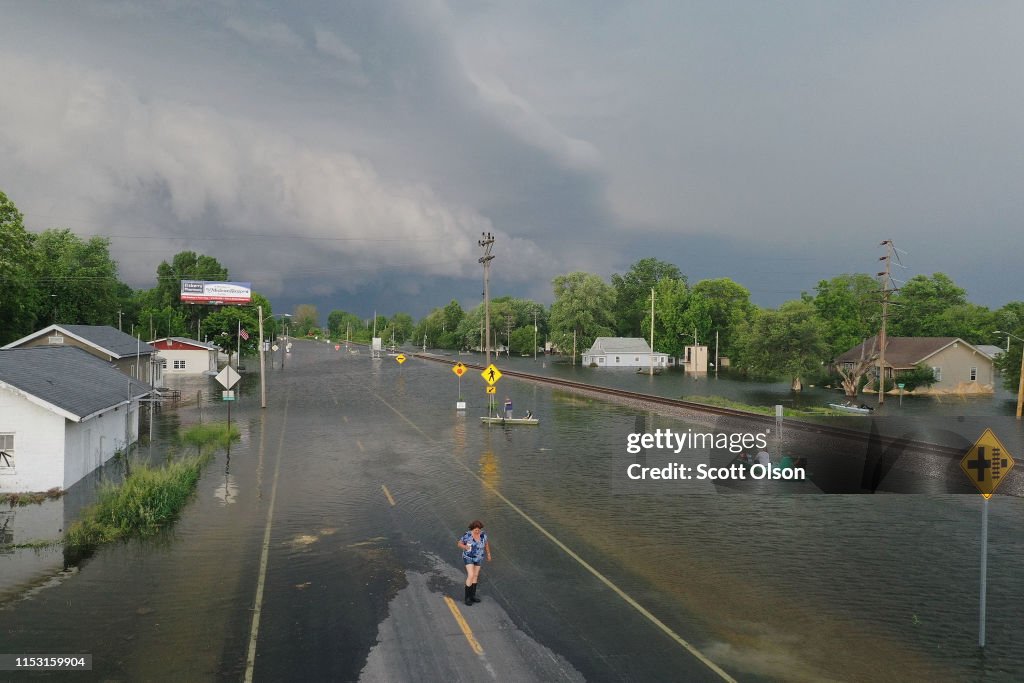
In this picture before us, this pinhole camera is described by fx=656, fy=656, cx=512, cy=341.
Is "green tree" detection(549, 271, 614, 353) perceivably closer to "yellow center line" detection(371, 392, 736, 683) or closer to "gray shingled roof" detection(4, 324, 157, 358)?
"gray shingled roof" detection(4, 324, 157, 358)

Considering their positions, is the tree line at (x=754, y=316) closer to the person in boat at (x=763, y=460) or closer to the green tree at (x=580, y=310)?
the green tree at (x=580, y=310)

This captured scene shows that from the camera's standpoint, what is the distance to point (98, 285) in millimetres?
78750

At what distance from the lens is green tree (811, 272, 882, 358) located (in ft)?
324

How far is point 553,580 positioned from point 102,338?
39773 millimetres

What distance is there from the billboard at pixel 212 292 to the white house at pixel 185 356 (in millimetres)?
48687

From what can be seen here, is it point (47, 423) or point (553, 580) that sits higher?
point (47, 423)

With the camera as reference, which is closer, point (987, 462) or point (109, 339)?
point (987, 462)

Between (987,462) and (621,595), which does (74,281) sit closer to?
(621,595)

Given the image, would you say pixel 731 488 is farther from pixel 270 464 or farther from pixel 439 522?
pixel 270 464

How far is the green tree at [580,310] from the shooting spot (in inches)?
5034

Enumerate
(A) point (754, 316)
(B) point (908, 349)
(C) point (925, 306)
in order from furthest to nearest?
(C) point (925, 306) < (A) point (754, 316) < (B) point (908, 349)

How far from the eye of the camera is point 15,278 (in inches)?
2132

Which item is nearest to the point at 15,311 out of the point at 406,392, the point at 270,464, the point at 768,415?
the point at 406,392

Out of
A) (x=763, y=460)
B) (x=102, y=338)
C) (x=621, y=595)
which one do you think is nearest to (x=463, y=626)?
(x=621, y=595)
